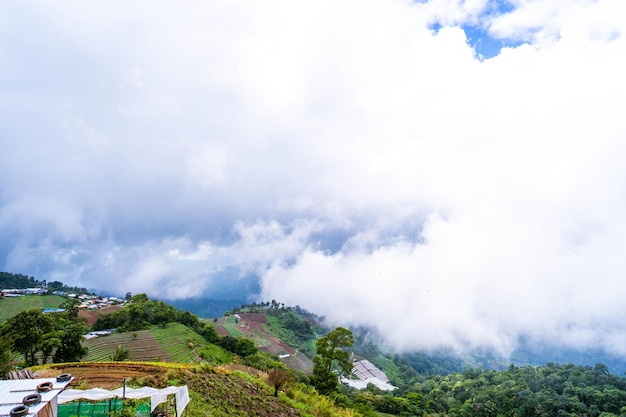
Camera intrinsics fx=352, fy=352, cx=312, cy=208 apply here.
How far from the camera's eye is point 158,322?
64000 mm

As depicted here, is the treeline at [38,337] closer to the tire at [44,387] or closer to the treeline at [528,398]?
the tire at [44,387]

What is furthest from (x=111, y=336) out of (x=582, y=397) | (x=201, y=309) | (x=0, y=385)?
(x=201, y=309)

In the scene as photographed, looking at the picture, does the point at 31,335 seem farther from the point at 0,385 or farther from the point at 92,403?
the point at 0,385

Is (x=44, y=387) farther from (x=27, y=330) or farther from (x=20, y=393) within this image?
(x=27, y=330)

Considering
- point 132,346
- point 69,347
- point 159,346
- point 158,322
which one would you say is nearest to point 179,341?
point 159,346

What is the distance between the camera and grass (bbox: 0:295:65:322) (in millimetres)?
74056

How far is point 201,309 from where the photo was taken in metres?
186

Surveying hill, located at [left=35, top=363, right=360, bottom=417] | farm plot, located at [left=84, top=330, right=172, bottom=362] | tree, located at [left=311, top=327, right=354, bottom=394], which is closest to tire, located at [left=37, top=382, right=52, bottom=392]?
hill, located at [left=35, top=363, right=360, bottom=417]

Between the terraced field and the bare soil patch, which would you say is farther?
the terraced field

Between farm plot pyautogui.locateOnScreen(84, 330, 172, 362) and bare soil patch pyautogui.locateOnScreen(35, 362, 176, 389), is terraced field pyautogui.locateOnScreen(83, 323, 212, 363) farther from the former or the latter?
bare soil patch pyautogui.locateOnScreen(35, 362, 176, 389)

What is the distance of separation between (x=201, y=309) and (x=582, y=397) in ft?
550

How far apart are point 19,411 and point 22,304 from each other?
9415 cm

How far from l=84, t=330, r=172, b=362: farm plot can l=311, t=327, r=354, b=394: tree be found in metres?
23.5

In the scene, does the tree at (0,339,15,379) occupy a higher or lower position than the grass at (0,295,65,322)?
lower
